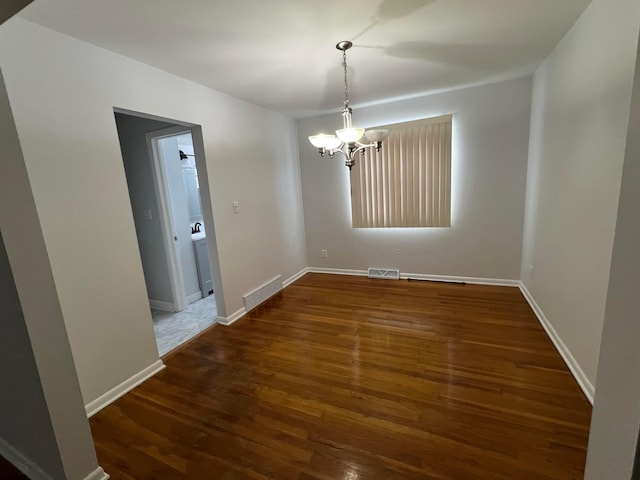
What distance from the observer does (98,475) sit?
1.46m

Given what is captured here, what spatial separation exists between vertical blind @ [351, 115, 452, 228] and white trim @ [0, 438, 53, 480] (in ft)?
12.4

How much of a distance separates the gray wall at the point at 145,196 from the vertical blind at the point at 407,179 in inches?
104

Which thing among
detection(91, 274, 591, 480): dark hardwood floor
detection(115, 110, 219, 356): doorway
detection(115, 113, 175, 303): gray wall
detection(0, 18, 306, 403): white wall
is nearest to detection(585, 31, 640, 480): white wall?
detection(91, 274, 591, 480): dark hardwood floor

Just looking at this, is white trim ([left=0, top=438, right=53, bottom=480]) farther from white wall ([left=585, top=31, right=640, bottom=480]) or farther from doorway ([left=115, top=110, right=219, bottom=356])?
white wall ([left=585, top=31, right=640, bottom=480])

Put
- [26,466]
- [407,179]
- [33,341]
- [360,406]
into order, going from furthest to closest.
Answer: [407,179]
[360,406]
[26,466]
[33,341]

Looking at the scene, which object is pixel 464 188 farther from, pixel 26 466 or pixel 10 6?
pixel 26 466

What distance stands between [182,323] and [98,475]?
75.9 inches

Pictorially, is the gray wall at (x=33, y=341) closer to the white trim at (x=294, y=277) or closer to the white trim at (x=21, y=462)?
the white trim at (x=21, y=462)

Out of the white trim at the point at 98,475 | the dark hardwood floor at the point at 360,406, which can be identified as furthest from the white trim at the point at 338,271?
the white trim at the point at 98,475

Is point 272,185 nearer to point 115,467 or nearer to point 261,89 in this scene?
point 261,89

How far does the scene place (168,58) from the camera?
220 centimetres

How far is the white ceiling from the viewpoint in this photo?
5.37 feet

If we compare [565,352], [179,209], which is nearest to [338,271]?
[179,209]

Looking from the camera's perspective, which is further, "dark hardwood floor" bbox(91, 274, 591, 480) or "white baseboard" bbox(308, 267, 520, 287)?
"white baseboard" bbox(308, 267, 520, 287)
